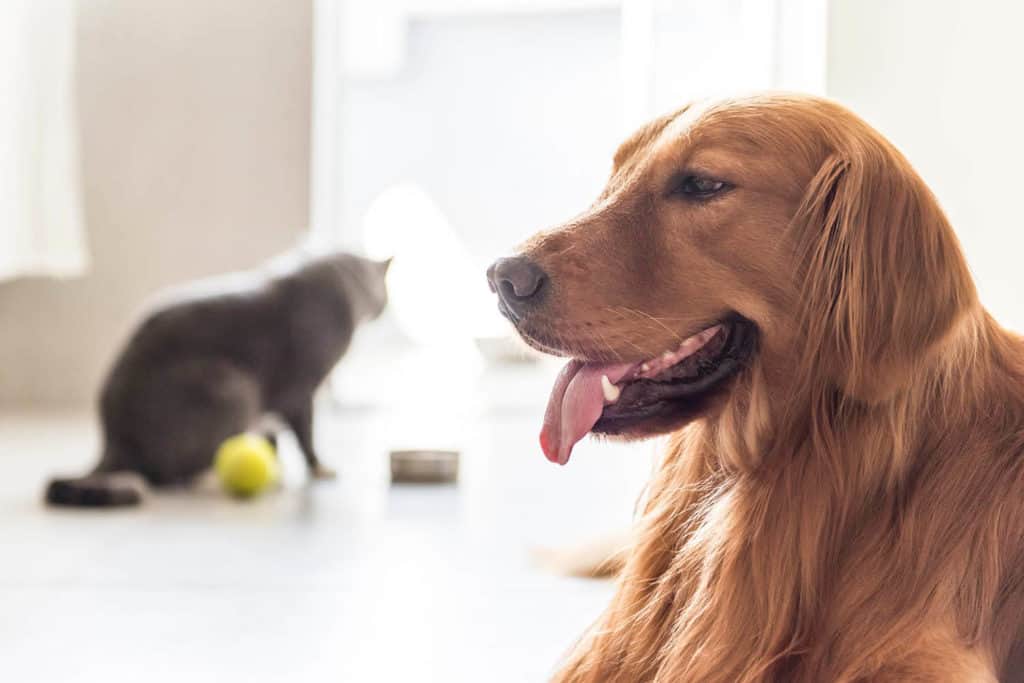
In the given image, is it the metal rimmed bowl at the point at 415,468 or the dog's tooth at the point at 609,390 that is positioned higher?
the dog's tooth at the point at 609,390

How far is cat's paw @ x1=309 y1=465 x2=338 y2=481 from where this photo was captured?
292 centimetres

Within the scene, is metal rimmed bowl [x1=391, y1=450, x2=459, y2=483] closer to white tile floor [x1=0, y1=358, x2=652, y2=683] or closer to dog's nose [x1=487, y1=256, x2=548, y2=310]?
white tile floor [x1=0, y1=358, x2=652, y2=683]

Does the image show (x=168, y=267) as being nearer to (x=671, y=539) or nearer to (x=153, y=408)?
(x=153, y=408)

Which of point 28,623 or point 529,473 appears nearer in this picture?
point 28,623

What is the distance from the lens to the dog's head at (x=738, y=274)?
109cm

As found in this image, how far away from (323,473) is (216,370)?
0.40 metres

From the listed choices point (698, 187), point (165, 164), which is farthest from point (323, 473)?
point (698, 187)

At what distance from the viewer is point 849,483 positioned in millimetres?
1121

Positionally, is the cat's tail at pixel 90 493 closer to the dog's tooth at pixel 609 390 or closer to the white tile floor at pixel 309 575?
the white tile floor at pixel 309 575

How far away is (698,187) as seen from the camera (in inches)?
45.8

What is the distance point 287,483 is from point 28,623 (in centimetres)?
113

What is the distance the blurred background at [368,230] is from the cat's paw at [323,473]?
0.18 feet

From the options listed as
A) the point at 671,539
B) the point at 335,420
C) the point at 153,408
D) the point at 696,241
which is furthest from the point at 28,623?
the point at 335,420

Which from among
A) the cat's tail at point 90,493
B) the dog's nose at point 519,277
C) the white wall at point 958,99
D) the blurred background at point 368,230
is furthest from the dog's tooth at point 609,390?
the cat's tail at point 90,493
